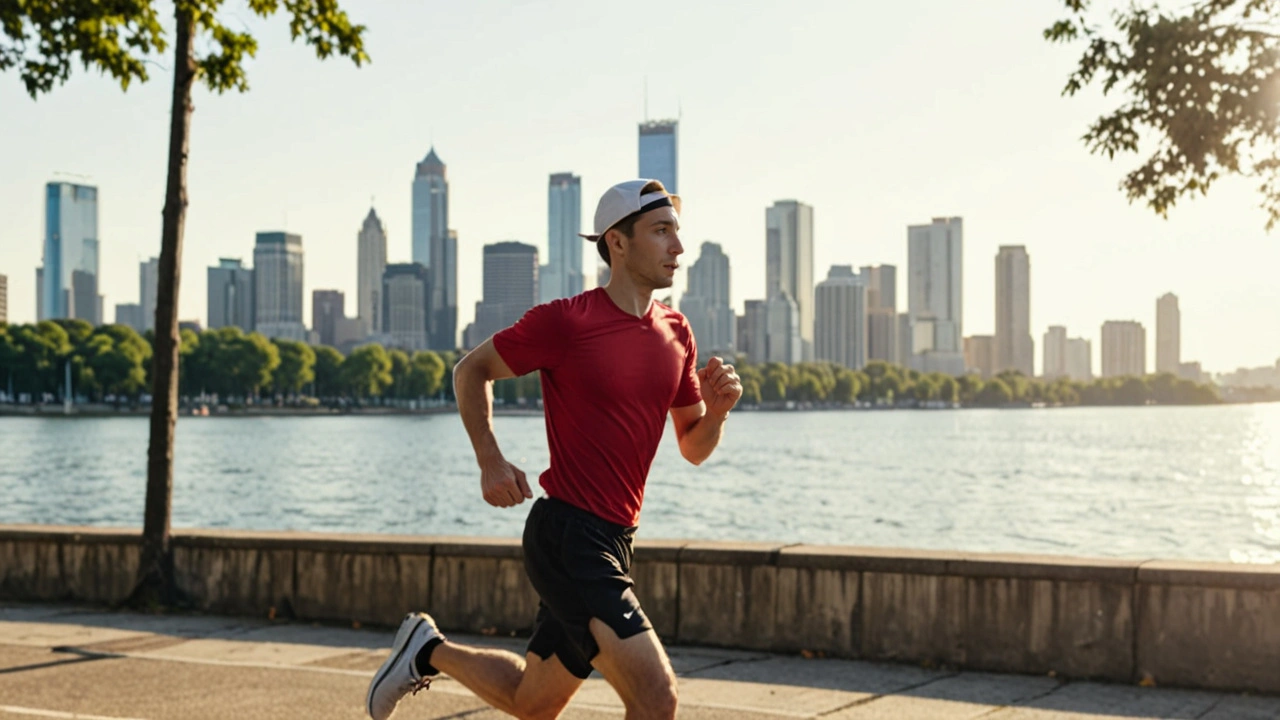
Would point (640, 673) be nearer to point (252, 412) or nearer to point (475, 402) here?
point (475, 402)

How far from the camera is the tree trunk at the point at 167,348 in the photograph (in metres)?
10.9

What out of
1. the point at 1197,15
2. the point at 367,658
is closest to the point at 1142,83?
the point at 1197,15

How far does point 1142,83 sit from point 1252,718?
18.5 feet

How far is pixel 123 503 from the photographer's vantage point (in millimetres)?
47562

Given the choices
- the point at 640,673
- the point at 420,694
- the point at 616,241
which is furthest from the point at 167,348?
the point at 640,673

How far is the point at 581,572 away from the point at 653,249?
920mm

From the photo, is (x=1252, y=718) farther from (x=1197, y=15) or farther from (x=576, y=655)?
(x=1197, y=15)

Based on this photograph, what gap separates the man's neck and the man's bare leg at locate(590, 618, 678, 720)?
0.88m

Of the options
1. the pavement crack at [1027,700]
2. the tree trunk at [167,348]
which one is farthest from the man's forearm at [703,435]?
the tree trunk at [167,348]

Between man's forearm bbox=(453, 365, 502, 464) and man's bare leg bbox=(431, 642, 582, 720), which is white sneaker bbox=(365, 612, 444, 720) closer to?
man's bare leg bbox=(431, 642, 582, 720)

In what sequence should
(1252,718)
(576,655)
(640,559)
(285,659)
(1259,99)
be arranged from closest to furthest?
(576,655)
(1252,718)
(285,659)
(640,559)
(1259,99)

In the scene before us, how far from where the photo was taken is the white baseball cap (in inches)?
176

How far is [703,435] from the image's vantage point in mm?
4793

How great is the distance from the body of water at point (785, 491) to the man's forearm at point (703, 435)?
28.7 meters
